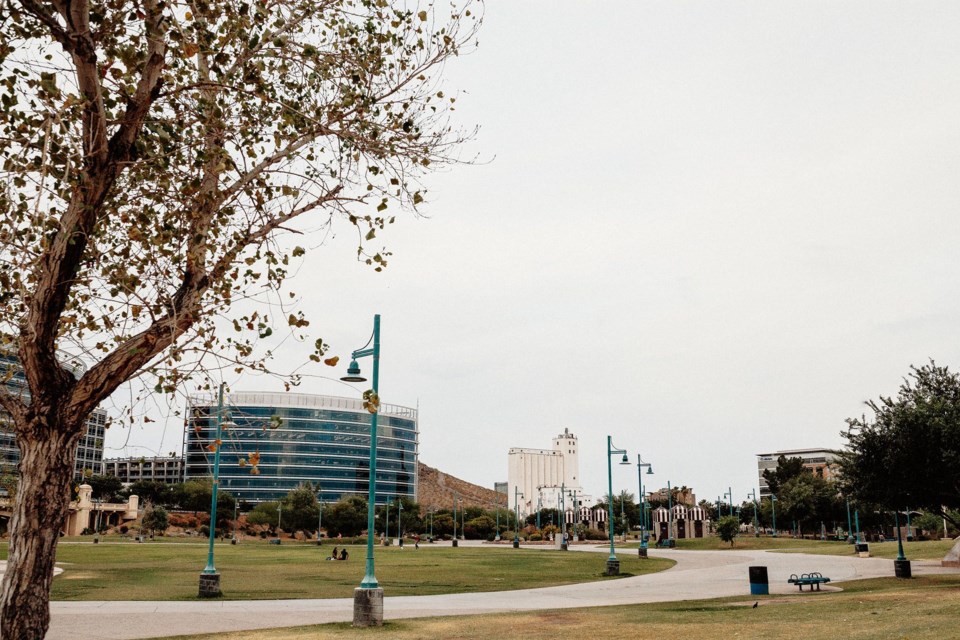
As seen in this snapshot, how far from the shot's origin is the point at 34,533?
8680 mm

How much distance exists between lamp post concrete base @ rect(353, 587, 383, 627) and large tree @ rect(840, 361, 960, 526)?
754 inches

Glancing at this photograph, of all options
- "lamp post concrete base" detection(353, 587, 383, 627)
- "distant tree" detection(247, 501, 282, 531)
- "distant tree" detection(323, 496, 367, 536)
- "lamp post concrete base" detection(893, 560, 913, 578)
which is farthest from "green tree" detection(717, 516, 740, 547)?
"distant tree" detection(247, 501, 282, 531)

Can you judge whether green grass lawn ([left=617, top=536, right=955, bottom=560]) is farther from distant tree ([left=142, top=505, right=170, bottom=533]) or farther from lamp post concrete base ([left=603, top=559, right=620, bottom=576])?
distant tree ([left=142, top=505, right=170, bottom=533])

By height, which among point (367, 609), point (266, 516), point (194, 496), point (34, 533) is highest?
point (34, 533)

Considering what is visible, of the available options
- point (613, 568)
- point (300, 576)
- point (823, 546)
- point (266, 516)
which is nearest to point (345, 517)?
point (266, 516)

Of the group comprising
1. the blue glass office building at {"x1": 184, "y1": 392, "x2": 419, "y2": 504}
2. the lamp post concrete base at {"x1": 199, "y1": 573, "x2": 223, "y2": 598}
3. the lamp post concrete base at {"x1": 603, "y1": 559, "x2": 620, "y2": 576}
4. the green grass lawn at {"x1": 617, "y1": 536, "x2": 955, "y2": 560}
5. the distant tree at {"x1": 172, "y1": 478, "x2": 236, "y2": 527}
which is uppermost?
the blue glass office building at {"x1": 184, "y1": 392, "x2": 419, "y2": 504}

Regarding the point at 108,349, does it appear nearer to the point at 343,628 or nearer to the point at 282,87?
the point at 282,87

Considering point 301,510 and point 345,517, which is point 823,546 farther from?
point 301,510

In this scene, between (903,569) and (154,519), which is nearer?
(903,569)

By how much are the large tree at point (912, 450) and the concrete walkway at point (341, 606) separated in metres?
5.10

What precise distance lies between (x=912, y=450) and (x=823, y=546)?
4953 cm

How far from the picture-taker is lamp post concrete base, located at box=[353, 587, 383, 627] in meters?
18.0

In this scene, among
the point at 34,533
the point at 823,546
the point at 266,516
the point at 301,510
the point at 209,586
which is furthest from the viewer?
the point at 266,516

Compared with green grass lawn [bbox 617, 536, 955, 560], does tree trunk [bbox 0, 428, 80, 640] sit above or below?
above
